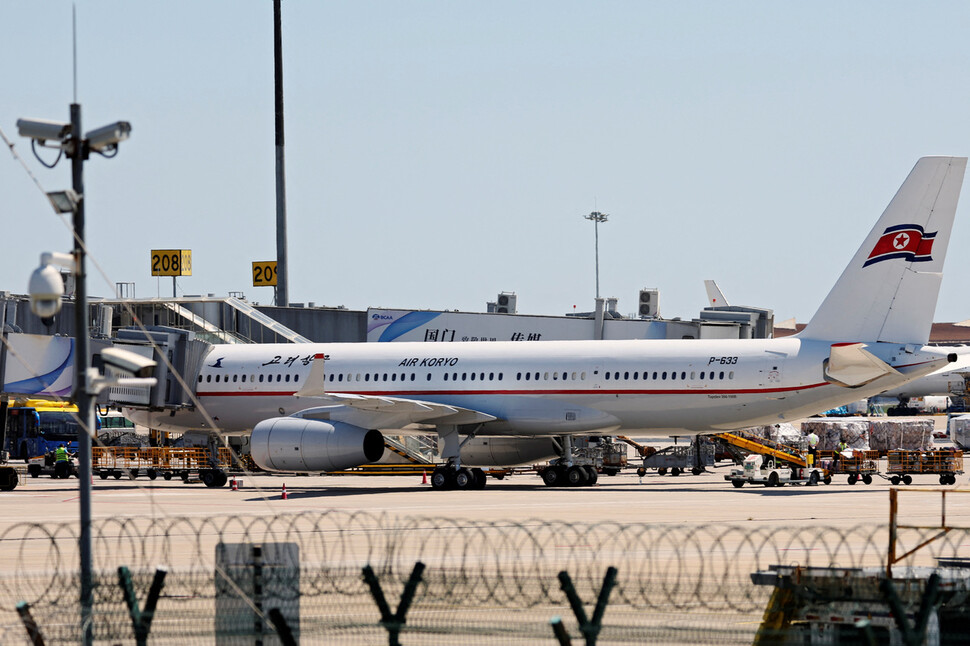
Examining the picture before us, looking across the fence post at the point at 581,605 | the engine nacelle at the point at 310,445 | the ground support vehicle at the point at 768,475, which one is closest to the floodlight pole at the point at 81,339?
the fence post at the point at 581,605

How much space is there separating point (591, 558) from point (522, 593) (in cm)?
433

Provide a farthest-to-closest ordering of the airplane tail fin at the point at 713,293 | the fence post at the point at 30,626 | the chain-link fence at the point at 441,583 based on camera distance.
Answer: the airplane tail fin at the point at 713,293 → the chain-link fence at the point at 441,583 → the fence post at the point at 30,626

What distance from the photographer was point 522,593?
1302 cm

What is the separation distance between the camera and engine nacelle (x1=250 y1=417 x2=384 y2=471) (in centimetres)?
3425

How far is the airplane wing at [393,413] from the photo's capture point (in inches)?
1371

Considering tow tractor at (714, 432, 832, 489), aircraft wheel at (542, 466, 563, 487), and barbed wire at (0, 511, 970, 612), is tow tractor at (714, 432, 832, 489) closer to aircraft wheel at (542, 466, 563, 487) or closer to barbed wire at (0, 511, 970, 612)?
aircraft wheel at (542, 466, 563, 487)

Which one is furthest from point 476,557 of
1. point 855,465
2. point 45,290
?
point 855,465

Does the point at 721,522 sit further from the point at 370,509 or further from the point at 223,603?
the point at 223,603

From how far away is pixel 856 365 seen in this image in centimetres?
3094

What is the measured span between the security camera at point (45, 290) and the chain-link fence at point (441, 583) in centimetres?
244

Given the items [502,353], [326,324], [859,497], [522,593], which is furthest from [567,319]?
[522,593]

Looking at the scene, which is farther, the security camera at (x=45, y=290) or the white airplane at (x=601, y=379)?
the white airplane at (x=601, y=379)

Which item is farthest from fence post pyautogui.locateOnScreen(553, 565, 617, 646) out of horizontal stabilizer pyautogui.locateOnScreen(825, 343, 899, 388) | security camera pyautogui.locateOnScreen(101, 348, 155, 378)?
horizontal stabilizer pyautogui.locateOnScreen(825, 343, 899, 388)

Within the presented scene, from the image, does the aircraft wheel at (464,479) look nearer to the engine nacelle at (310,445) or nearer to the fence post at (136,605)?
the engine nacelle at (310,445)
